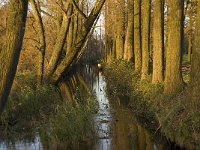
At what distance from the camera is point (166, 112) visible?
882cm

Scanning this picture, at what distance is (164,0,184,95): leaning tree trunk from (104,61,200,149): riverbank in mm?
702

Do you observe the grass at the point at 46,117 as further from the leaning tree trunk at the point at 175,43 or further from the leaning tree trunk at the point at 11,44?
the leaning tree trunk at the point at 11,44

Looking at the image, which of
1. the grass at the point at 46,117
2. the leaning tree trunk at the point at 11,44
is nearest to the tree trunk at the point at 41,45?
the grass at the point at 46,117

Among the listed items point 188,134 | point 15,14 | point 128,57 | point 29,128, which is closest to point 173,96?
point 188,134

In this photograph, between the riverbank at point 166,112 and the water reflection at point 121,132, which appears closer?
the riverbank at point 166,112

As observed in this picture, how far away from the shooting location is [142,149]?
9.09 m

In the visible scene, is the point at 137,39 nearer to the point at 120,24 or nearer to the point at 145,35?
the point at 145,35

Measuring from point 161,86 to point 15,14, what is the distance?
8209 mm

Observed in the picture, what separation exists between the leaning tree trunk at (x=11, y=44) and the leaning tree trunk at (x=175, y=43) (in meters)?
6.83

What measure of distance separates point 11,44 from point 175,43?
724cm

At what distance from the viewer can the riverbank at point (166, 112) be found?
7652mm

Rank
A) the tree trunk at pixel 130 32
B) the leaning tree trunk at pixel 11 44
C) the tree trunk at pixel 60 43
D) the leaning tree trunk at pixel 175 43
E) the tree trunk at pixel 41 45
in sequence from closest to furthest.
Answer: the leaning tree trunk at pixel 11 44, the leaning tree trunk at pixel 175 43, the tree trunk at pixel 41 45, the tree trunk at pixel 60 43, the tree trunk at pixel 130 32

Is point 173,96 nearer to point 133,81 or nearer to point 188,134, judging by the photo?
point 188,134

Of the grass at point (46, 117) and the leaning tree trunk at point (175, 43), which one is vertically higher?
the leaning tree trunk at point (175, 43)
